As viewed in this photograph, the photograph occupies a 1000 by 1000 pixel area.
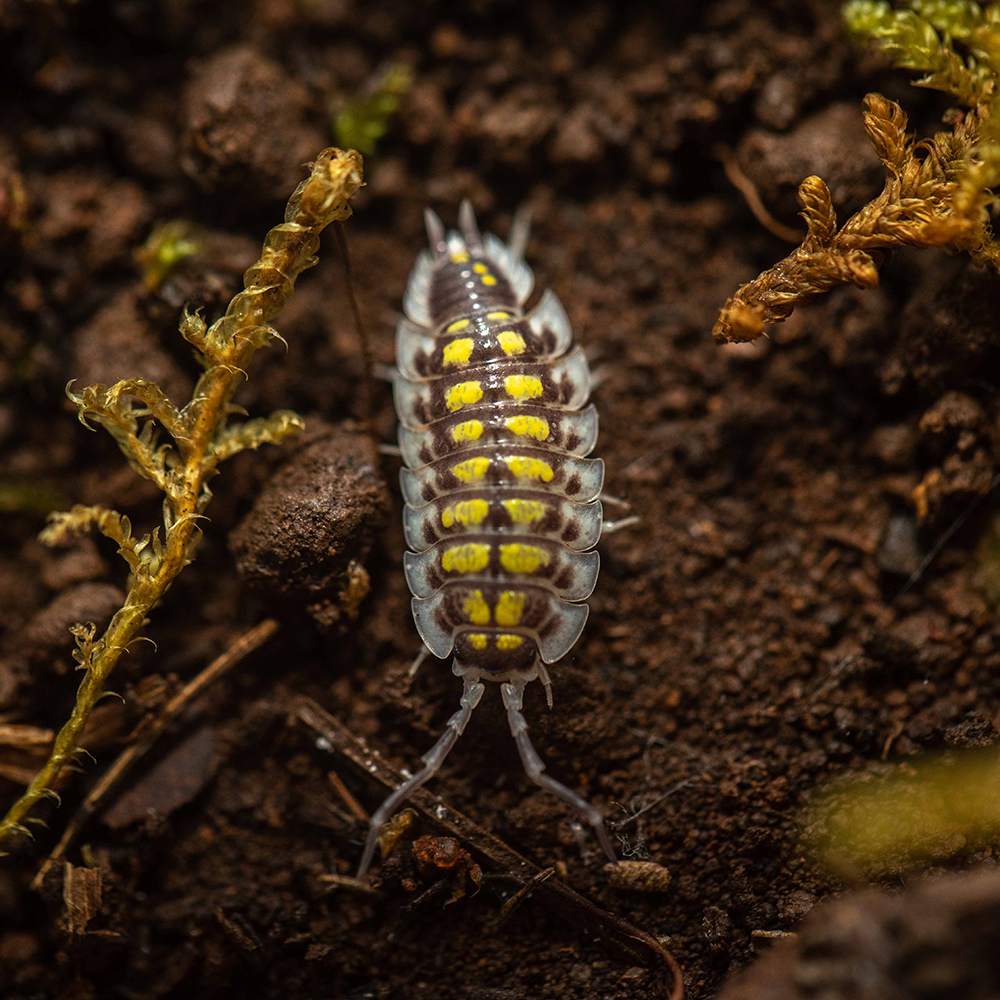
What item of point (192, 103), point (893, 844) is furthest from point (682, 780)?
point (192, 103)

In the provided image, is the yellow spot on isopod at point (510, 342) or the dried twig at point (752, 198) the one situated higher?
the dried twig at point (752, 198)

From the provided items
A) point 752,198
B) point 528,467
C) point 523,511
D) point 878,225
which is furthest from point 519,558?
point 752,198

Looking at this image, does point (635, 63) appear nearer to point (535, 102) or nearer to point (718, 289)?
point (535, 102)

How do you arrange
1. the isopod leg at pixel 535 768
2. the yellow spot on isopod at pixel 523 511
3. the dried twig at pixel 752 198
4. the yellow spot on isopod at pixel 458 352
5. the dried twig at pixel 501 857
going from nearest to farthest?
1. the dried twig at pixel 501 857
2. the isopod leg at pixel 535 768
3. the yellow spot on isopod at pixel 523 511
4. the yellow spot on isopod at pixel 458 352
5. the dried twig at pixel 752 198

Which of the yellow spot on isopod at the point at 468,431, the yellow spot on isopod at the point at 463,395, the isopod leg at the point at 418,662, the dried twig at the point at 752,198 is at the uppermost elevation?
the dried twig at the point at 752,198

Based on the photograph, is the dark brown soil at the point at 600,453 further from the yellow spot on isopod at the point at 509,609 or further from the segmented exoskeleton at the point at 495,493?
the yellow spot on isopod at the point at 509,609

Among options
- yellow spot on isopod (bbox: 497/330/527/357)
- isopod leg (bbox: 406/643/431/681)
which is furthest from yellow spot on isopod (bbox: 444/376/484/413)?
isopod leg (bbox: 406/643/431/681)

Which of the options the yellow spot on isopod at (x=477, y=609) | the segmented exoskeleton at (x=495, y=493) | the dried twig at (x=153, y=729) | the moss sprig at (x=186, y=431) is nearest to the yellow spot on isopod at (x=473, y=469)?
the segmented exoskeleton at (x=495, y=493)
